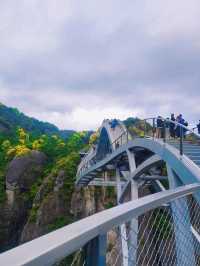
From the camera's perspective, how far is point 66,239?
1.29m

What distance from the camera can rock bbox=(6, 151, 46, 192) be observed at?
30.6 meters

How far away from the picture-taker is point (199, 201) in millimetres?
5324

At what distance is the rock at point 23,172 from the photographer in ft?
100

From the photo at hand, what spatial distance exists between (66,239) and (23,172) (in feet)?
99.8

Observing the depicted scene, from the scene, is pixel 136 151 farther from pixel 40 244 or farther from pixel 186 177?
pixel 40 244

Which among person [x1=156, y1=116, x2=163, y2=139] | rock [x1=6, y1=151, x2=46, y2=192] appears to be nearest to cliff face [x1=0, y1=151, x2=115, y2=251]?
rock [x1=6, y1=151, x2=46, y2=192]

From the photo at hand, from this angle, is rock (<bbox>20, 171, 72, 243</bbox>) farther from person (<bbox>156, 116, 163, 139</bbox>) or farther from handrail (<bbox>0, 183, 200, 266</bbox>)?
handrail (<bbox>0, 183, 200, 266</bbox>)

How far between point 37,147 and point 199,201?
34138 millimetres

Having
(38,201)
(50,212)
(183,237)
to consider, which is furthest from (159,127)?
(38,201)

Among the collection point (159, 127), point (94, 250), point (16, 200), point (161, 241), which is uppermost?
point (159, 127)

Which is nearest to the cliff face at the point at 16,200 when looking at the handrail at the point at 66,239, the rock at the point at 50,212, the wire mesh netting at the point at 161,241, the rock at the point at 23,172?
the rock at the point at 23,172

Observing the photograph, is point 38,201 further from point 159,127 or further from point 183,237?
point 183,237

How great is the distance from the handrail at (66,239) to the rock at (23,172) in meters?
29.7

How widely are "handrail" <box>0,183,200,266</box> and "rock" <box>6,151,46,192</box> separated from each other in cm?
2973
